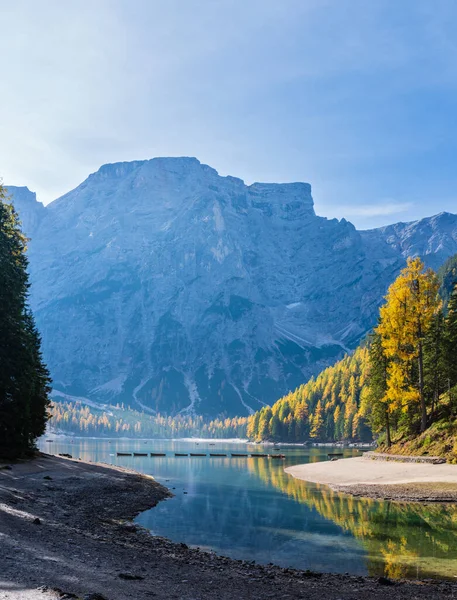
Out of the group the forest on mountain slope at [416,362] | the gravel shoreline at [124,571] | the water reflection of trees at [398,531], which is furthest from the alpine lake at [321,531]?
the forest on mountain slope at [416,362]

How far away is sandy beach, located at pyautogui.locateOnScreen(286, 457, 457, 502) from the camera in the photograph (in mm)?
35875

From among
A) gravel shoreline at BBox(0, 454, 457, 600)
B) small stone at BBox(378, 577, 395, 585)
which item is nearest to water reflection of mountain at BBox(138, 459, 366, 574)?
gravel shoreline at BBox(0, 454, 457, 600)

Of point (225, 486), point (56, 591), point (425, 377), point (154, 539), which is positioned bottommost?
point (225, 486)

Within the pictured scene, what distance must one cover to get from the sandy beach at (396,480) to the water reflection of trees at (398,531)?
1.92 m

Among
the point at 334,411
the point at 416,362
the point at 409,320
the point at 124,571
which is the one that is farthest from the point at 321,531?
the point at 334,411

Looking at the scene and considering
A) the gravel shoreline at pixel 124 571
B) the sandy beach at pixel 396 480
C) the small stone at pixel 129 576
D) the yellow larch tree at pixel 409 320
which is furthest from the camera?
the yellow larch tree at pixel 409 320

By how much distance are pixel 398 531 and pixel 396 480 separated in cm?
1773

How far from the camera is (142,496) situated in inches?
1593

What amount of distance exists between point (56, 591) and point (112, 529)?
563 inches

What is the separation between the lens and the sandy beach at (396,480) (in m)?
35.9

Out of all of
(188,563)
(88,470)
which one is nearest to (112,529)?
(188,563)

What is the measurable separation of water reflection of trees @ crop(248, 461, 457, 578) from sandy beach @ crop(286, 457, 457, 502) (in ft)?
6.31

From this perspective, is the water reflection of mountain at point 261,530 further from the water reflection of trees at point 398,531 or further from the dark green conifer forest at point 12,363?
the dark green conifer forest at point 12,363

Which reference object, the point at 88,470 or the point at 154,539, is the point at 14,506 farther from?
the point at 88,470
